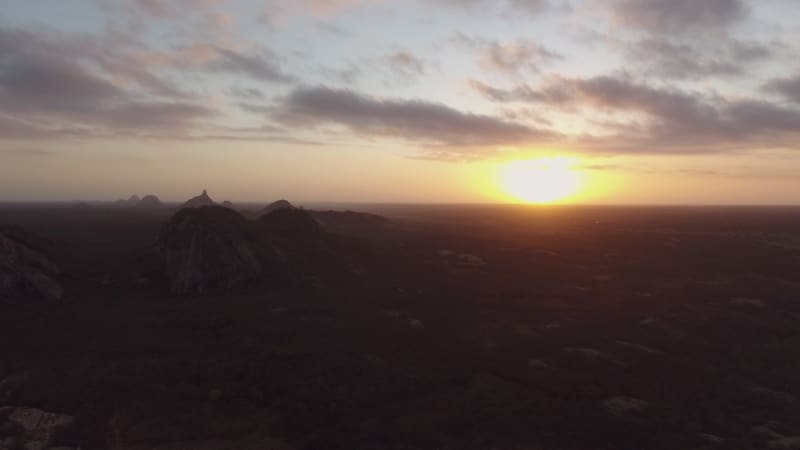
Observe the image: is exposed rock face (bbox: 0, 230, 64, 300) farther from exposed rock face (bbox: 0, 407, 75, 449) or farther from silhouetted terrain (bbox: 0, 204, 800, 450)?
exposed rock face (bbox: 0, 407, 75, 449)

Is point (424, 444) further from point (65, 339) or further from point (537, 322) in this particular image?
point (65, 339)

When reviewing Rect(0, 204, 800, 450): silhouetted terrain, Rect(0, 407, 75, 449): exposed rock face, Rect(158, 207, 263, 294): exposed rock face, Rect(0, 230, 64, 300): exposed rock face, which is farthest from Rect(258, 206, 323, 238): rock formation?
Rect(0, 407, 75, 449): exposed rock face

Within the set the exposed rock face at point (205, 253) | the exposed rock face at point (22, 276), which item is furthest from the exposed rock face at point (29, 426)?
the exposed rock face at point (205, 253)

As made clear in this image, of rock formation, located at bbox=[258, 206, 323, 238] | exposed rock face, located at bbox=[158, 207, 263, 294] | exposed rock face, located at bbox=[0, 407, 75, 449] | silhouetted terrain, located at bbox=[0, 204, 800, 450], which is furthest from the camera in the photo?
rock formation, located at bbox=[258, 206, 323, 238]

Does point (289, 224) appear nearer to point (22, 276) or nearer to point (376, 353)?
point (22, 276)

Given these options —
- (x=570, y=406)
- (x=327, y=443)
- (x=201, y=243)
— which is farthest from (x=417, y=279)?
(x=327, y=443)

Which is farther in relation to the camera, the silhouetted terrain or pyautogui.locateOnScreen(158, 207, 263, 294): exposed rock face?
pyautogui.locateOnScreen(158, 207, 263, 294): exposed rock face

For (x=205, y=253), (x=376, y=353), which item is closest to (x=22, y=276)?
(x=205, y=253)
